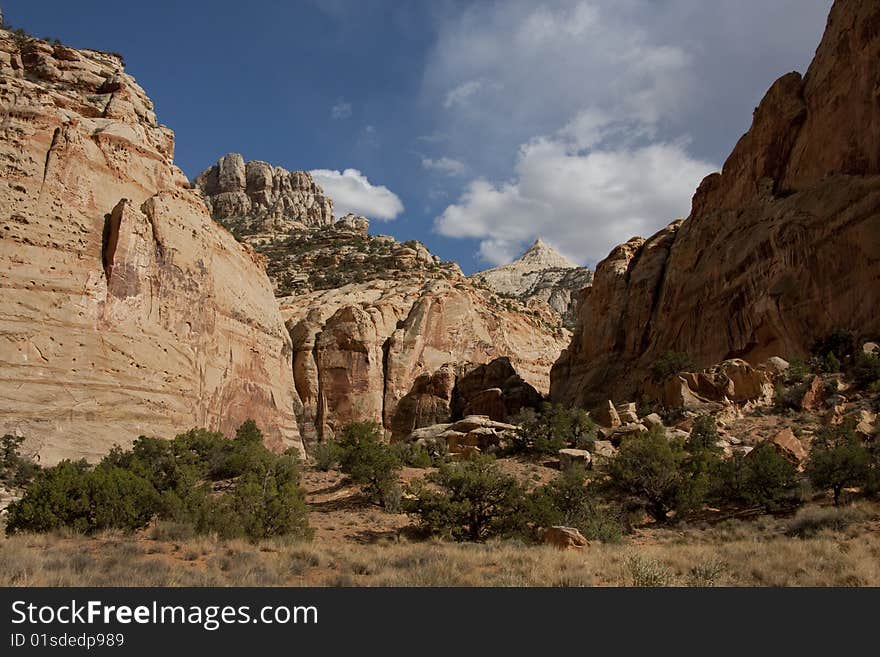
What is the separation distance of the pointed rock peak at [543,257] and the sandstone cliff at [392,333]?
298 feet

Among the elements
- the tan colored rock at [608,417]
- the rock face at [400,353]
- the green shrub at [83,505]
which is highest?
the rock face at [400,353]

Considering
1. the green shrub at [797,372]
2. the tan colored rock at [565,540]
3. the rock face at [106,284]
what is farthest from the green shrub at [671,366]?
the tan colored rock at [565,540]

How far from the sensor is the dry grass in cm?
824

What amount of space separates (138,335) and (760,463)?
2441cm

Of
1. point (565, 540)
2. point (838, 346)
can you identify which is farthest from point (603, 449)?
point (565, 540)

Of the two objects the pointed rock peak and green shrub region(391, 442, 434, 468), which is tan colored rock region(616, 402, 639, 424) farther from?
the pointed rock peak

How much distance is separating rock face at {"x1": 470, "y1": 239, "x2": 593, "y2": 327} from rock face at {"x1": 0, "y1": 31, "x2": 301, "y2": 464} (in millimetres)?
68158

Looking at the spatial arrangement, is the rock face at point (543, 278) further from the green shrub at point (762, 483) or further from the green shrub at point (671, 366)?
the green shrub at point (762, 483)

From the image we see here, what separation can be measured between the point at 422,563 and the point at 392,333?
43940mm

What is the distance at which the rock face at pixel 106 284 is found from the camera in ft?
77.6

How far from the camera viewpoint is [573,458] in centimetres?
2395

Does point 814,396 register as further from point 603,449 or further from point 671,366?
point 671,366
